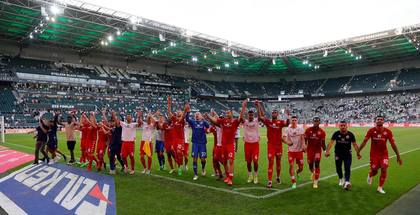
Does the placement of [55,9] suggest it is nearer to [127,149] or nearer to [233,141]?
[127,149]

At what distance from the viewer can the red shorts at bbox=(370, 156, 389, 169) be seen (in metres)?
9.00

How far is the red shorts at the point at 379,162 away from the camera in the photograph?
9000 millimetres

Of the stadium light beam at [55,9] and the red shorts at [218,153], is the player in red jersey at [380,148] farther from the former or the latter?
the stadium light beam at [55,9]

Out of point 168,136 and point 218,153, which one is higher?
point 168,136

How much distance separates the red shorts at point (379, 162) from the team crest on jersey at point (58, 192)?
7.14m

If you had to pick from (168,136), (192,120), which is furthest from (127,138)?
(192,120)

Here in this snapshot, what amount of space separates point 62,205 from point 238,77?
247 ft

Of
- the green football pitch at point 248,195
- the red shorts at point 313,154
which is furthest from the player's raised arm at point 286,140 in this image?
the green football pitch at point 248,195

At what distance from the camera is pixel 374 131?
369 inches

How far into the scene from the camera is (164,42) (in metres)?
50.0

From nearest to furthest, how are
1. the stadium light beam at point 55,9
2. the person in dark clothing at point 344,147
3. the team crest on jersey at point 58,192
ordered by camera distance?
1. the team crest on jersey at point 58,192
2. the person in dark clothing at point 344,147
3. the stadium light beam at point 55,9

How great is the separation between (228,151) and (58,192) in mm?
4976

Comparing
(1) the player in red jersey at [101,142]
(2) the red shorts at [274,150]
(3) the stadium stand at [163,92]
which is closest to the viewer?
(2) the red shorts at [274,150]

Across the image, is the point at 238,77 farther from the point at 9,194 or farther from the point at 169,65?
the point at 9,194
